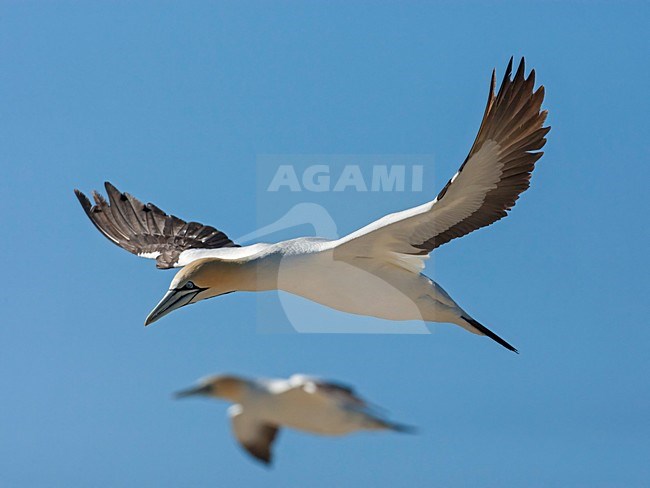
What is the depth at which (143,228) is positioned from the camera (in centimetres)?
1350

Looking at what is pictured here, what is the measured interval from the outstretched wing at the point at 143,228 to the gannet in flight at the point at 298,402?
309 inches

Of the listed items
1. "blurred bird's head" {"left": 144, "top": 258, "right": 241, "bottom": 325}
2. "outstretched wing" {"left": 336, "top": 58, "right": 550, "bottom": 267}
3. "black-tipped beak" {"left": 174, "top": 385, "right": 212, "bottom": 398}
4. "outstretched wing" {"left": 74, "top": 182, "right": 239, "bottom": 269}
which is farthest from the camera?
"outstretched wing" {"left": 74, "top": 182, "right": 239, "bottom": 269}

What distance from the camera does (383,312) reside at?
10.2 metres

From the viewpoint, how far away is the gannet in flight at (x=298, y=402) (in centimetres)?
480

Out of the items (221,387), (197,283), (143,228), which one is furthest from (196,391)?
(143,228)

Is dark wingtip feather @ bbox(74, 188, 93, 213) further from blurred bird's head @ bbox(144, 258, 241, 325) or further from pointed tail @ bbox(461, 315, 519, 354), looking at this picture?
pointed tail @ bbox(461, 315, 519, 354)

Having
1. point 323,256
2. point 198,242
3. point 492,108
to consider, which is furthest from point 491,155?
point 198,242

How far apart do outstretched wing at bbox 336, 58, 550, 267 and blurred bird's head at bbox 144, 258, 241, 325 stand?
1.04 metres

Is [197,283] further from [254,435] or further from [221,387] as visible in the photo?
[221,387]

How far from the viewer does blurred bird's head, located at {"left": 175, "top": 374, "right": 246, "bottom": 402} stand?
4.81 meters

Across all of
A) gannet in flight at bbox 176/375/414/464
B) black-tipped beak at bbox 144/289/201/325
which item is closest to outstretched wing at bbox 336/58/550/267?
black-tipped beak at bbox 144/289/201/325

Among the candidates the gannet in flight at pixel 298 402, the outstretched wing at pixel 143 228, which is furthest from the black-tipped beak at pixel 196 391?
the outstretched wing at pixel 143 228

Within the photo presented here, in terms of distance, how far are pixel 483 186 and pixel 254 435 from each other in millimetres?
4979

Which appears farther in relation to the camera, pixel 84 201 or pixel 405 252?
pixel 84 201
